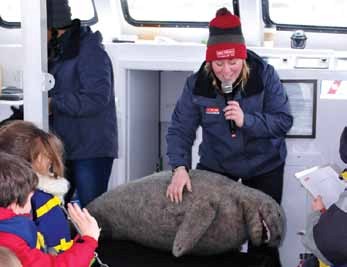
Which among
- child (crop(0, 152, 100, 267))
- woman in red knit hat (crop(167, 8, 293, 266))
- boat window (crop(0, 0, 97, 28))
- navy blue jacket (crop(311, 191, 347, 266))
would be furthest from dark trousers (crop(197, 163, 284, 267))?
boat window (crop(0, 0, 97, 28))

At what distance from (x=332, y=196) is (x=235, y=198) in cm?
49

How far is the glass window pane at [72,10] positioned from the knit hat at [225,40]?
2.40m

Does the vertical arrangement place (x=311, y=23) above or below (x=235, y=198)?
above

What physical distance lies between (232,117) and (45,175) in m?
0.92

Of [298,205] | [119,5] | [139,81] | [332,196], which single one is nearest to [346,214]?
[332,196]

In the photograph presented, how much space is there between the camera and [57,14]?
3213mm

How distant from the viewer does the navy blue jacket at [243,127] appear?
9.65 feet

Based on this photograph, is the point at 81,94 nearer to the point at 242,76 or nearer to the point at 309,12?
the point at 242,76

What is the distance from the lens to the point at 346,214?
2.15m

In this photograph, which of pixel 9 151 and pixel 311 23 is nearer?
pixel 9 151

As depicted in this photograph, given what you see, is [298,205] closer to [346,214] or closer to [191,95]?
[191,95]

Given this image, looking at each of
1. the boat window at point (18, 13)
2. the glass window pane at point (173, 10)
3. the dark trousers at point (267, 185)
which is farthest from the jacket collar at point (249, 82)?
the boat window at point (18, 13)

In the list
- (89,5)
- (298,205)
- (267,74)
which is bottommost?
(298,205)

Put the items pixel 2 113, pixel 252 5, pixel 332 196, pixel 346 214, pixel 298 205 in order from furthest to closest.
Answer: pixel 252 5 < pixel 2 113 < pixel 298 205 < pixel 332 196 < pixel 346 214
